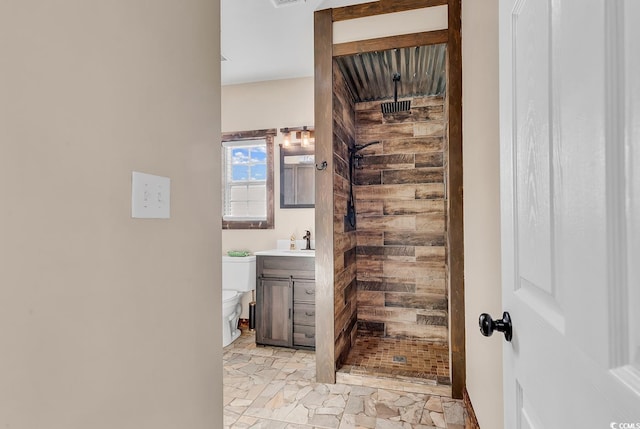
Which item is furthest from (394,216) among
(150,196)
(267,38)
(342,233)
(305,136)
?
(150,196)

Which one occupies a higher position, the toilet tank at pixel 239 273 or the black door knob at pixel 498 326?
the black door knob at pixel 498 326

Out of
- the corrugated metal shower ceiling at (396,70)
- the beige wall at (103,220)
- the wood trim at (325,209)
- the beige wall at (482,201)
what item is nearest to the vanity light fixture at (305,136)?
the corrugated metal shower ceiling at (396,70)

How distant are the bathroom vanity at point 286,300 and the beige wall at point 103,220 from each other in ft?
6.12

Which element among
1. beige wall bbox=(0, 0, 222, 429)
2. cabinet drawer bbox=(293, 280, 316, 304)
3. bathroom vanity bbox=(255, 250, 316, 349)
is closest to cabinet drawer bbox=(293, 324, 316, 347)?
bathroom vanity bbox=(255, 250, 316, 349)

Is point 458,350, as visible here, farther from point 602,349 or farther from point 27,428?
point 27,428

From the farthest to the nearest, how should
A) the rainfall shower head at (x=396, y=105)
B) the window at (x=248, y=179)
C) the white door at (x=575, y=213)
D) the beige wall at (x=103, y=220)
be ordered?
the window at (x=248, y=179)
the rainfall shower head at (x=396, y=105)
the beige wall at (x=103, y=220)
the white door at (x=575, y=213)

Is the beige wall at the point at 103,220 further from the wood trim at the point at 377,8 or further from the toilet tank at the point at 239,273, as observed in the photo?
the toilet tank at the point at 239,273

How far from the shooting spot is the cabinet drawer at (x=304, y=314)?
113 inches

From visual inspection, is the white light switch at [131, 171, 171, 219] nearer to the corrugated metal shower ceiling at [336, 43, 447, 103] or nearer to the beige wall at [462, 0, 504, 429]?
the beige wall at [462, 0, 504, 429]

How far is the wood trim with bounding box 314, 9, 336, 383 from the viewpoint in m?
2.30

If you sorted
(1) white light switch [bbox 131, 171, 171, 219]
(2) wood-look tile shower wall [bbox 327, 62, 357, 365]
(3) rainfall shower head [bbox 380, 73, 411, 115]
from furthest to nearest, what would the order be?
(3) rainfall shower head [bbox 380, 73, 411, 115]
(2) wood-look tile shower wall [bbox 327, 62, 357, 365]
(1) white light switch [bbox 131, 171, 171, 219]

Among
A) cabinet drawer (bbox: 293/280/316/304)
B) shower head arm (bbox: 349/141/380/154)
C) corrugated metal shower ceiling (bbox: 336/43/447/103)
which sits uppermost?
corrugated metal shower ceiling (bbox: 336/43/447/103)

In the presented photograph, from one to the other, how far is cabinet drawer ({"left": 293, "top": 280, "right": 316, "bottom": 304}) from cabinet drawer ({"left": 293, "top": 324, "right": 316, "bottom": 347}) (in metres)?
0.24

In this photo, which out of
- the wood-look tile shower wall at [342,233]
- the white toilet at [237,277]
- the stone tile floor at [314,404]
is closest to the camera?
the stone tile floor at [314,404]
